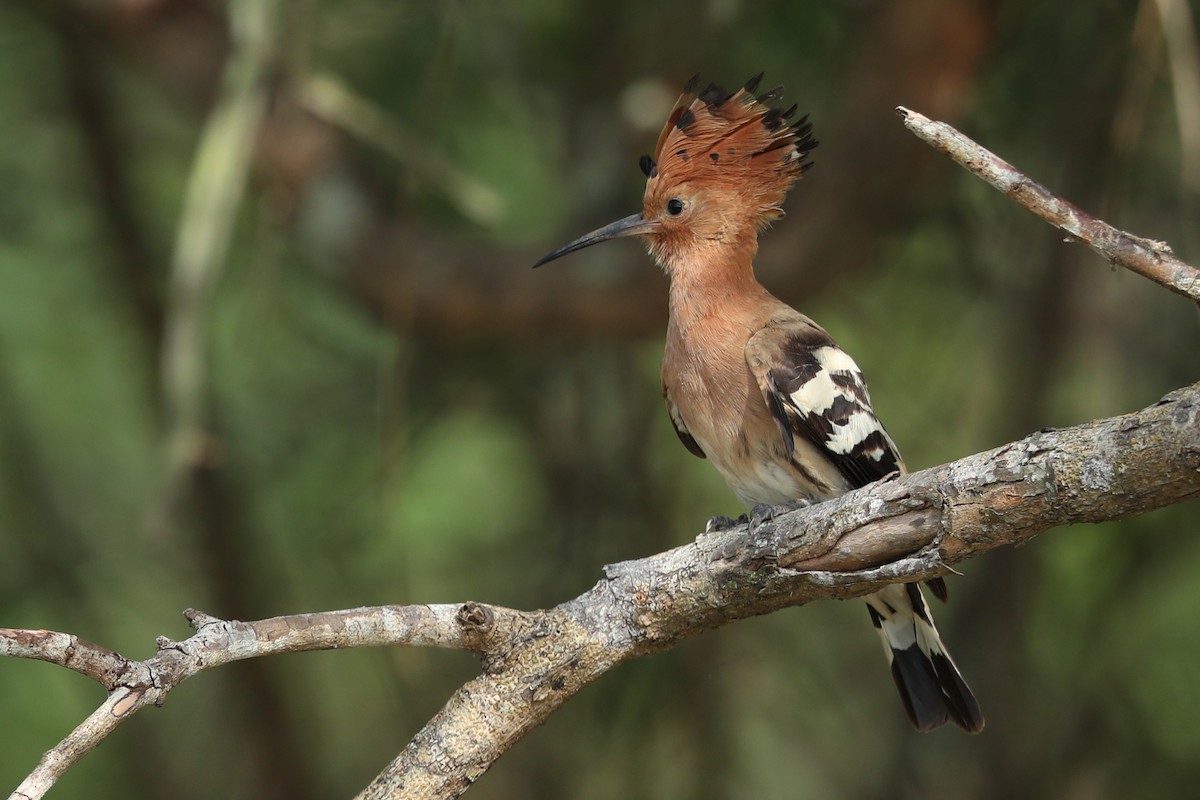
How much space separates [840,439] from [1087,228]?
1.11 metres

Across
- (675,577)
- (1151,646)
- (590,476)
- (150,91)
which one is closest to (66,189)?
(150,91)

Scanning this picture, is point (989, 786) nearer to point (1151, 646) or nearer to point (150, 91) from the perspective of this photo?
point (1151, 646)

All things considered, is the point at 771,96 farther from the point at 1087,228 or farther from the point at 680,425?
the point at 1087,228

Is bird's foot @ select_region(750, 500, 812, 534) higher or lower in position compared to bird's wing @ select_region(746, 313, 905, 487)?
lower

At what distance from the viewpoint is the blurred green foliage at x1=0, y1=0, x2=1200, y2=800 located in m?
3.44

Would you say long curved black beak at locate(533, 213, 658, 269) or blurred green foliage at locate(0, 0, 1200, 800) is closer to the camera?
long curved black beak at locate(533, 213, 658, 269)

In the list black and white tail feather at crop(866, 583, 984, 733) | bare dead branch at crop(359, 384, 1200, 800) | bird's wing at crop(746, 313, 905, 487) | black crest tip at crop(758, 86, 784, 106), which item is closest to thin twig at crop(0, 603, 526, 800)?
bare dead branch at crop(359, 384, 1200, 800)

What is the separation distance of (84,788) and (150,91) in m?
2.37

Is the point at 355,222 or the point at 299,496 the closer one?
the point at 355,222

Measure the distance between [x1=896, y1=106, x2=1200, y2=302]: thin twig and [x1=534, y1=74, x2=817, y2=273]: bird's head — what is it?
52.1 inches

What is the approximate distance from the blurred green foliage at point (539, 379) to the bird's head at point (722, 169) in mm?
313

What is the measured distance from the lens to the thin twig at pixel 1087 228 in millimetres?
1545

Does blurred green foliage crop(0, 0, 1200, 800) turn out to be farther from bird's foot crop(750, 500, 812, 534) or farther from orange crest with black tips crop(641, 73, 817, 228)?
bird's foot crop(750, 500, 812, 534)

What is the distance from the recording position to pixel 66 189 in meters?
4.23
